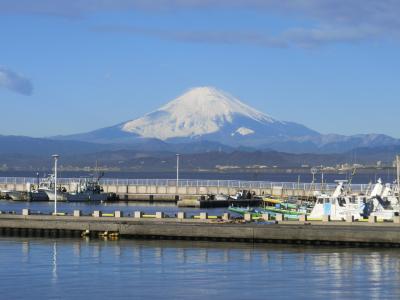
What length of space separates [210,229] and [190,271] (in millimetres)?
15820

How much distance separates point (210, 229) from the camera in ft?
255

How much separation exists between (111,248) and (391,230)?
62.2 ft

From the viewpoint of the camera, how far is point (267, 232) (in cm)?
7600

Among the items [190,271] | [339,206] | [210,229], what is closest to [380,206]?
[339,206]

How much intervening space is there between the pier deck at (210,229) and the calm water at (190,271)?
1.76 meters

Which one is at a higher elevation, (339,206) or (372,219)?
(339,206)

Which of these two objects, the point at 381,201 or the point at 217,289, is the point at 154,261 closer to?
the point at 217,289

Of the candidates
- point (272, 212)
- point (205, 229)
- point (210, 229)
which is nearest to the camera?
point (210, 229)

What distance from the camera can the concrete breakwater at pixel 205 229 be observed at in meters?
73.9

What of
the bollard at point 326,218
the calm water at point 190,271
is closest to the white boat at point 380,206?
the bollard at point 326,218

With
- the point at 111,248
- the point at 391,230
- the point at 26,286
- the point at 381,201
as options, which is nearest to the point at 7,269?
the point at 26,286

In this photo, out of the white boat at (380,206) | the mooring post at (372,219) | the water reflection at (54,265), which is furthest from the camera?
the white boat at (380,206)

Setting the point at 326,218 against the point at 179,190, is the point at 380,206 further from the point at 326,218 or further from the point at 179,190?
the point at 179,190

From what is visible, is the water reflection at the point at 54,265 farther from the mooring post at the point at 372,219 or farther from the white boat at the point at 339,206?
the mooring post at the point at 372,219
